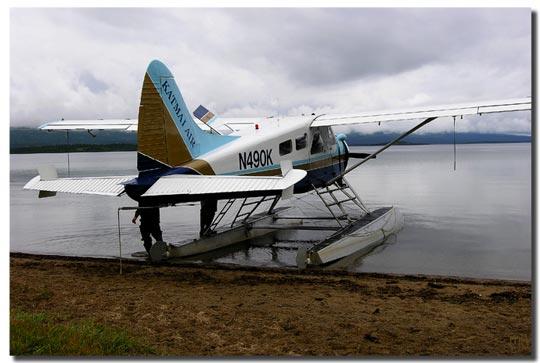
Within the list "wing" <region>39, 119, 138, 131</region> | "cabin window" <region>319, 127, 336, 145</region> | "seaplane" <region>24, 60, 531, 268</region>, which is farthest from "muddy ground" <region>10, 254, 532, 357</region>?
"cabin window" <region>319, 127, 336, 145</region>

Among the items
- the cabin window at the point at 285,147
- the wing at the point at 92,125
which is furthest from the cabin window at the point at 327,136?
the wing at the point at 92,125

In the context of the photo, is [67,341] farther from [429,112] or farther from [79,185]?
[429,112]

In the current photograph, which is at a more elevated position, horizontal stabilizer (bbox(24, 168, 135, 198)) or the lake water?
horizontal stabilizer (bbox(24, 168, 135, 198))

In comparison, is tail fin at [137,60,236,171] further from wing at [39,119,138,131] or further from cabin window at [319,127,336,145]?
cabin window at [319,127,336,145]

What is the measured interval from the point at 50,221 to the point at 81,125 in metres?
6.28

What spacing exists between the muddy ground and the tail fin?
1725 millimetres

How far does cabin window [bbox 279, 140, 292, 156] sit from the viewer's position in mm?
8969

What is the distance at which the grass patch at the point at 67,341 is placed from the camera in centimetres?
383

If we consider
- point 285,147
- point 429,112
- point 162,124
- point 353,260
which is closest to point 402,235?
point 353,260

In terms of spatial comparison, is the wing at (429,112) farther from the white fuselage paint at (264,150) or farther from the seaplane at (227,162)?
the white fuselage paint at (264,150)
